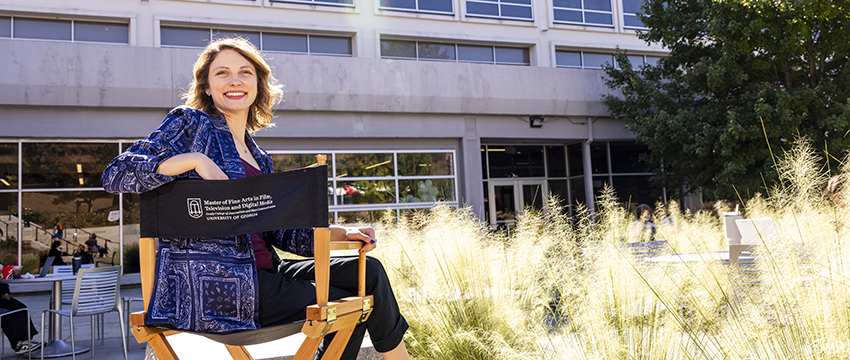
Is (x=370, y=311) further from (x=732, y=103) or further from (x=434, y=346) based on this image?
(x=732, y=103)

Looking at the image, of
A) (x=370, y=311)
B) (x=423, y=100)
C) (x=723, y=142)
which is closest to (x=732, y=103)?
(x=723, y=142)

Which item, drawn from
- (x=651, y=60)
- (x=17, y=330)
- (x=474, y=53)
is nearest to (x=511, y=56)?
(x=474, y=53)

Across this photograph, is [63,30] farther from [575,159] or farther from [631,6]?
[631,6]

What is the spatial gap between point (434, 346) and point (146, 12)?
41.7 ft

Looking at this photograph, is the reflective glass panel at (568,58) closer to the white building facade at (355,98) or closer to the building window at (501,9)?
the white building facade at (355,98)

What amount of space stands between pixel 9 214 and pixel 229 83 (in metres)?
11.5

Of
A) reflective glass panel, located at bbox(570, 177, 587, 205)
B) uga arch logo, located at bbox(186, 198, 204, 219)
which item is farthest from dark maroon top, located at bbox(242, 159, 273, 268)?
reflective glass panel, located at bbox(570, 177, 587, 205)

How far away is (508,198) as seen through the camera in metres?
16.7

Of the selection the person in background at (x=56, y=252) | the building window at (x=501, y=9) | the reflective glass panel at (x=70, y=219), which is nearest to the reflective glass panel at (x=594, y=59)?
the building window at (x=501, y=9)

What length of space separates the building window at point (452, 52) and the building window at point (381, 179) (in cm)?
302

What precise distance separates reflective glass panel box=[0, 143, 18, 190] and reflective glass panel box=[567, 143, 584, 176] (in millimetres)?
13469

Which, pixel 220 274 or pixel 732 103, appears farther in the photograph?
pixel 732 103

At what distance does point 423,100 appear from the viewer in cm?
1327

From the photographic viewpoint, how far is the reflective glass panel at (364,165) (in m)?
12.9
